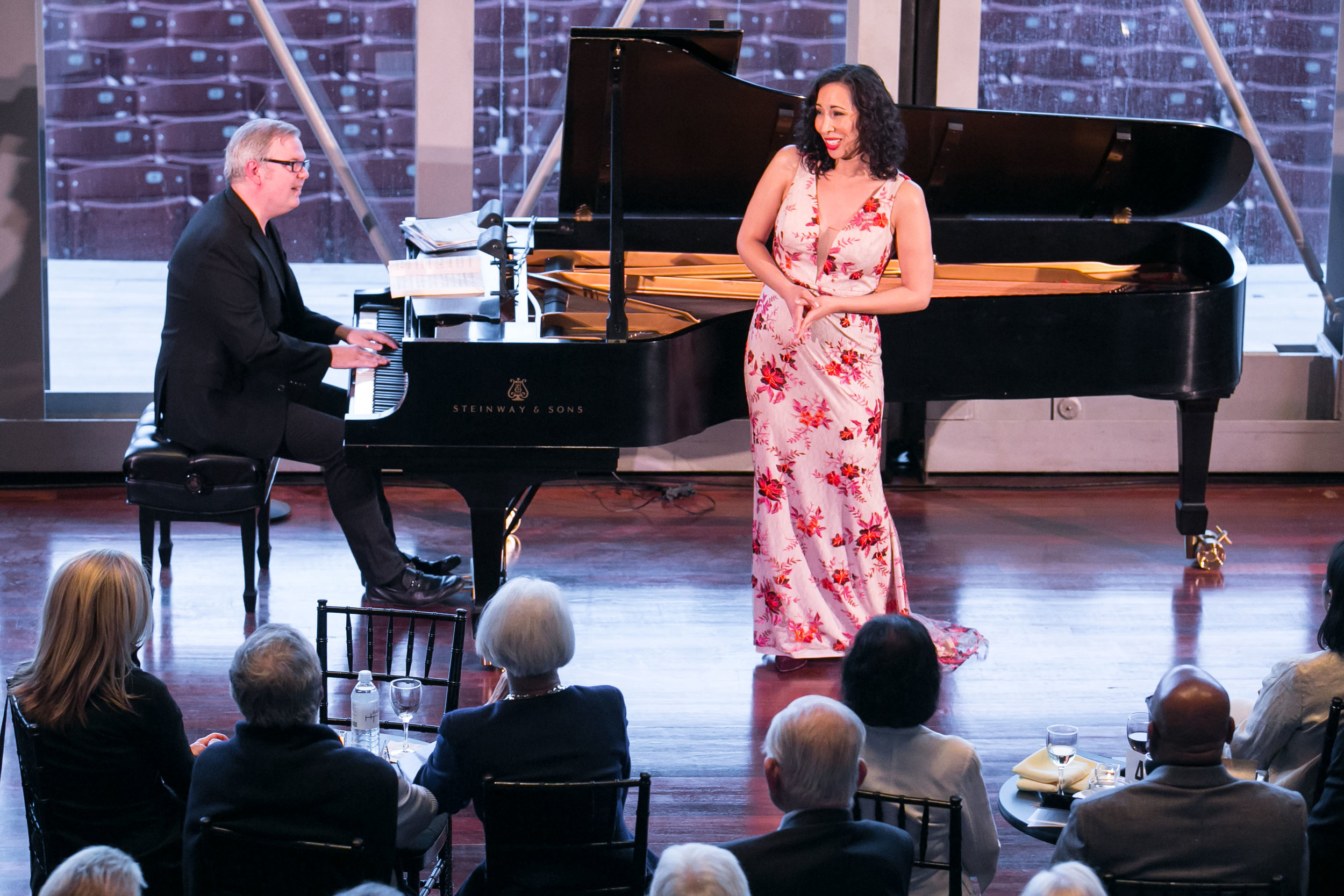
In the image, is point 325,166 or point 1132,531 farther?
point 325,166

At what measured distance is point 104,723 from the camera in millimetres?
2488

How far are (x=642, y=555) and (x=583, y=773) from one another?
2.94 meters

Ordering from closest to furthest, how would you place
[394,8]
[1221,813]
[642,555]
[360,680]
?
[1221,813] < [360,680] < [642,555] < [394,8]

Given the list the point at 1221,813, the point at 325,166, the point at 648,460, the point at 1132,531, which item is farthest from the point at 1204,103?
the point at 1221,813

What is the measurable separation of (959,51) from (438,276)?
110 inches

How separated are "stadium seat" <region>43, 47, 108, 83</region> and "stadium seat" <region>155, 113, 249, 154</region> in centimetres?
32

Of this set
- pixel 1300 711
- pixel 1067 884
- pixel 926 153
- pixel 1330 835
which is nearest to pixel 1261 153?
pixel 926 153

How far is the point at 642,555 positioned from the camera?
539cm

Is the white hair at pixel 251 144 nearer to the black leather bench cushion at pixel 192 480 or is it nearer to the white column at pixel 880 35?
the black leather bench cushion at pixel 192 480

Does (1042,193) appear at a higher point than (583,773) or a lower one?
higher

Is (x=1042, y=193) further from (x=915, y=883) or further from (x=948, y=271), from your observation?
(x=915, y=883)

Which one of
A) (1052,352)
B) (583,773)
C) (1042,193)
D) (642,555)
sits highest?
(1042,193)

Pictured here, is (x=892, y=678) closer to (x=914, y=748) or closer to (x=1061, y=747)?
(x=914, y=748)

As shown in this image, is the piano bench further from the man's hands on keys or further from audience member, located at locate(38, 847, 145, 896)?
audience member, located at locate(38, 847, 145, 896)
